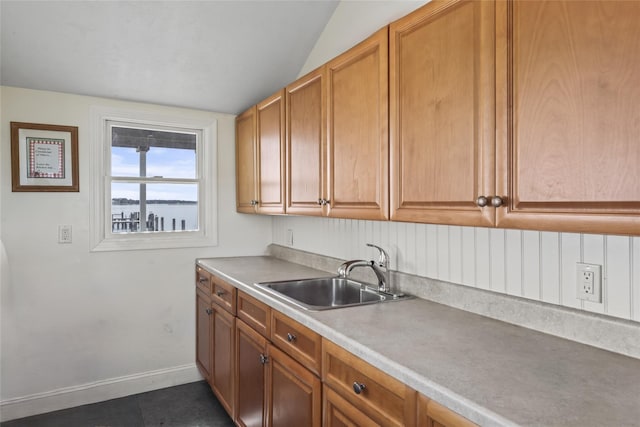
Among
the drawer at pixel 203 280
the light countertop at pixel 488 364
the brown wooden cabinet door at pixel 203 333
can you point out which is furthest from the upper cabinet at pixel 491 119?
the brown wooden cabinet door at pixel 203 333

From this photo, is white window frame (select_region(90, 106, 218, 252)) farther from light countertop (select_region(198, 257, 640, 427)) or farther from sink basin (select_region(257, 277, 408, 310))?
light countertop (select_region(198, 257, 640, 427))

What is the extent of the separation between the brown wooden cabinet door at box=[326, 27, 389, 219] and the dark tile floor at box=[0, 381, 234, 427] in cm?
163

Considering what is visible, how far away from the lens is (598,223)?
3.10 feet

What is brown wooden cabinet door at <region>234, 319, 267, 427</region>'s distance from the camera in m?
1.91

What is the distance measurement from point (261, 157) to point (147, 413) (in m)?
1.83

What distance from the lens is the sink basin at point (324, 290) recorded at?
215 centimetres

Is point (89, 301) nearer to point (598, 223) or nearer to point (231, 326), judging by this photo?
point (231, 326)

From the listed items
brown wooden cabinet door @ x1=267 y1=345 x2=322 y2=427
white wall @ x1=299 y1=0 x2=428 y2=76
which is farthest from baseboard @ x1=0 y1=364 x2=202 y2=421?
white wall @ x1=299 y1=0 x2=428 y2=76

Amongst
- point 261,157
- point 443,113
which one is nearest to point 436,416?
point 443,113

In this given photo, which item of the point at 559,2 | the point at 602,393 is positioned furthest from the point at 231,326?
the point at 559,2

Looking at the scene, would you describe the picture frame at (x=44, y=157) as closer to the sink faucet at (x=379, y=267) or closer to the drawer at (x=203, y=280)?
the drawer at (x=203, y=280)

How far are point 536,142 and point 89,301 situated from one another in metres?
2.83

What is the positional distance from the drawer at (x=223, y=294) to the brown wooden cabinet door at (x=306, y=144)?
1.90ft

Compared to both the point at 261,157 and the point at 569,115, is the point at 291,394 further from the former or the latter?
the point at 261,157
